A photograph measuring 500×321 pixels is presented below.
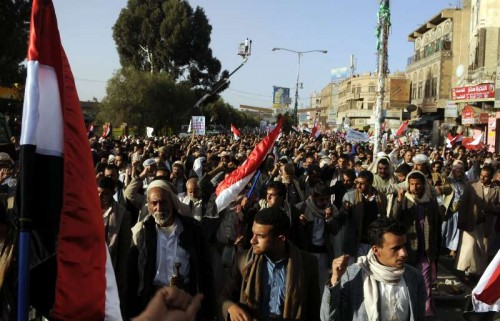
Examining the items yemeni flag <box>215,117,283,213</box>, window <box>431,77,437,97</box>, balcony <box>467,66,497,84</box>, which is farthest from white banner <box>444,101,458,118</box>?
yemeni flag <box>215,117,283,213</box>

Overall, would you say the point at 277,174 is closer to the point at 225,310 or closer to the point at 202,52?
the point at 225,310

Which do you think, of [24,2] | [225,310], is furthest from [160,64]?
[225,310]

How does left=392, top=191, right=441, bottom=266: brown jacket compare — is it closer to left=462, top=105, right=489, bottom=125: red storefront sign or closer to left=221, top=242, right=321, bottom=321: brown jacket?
left=221, top=242, right=321, bottom=321: brown jacket

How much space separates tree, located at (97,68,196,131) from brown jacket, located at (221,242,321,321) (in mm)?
35123

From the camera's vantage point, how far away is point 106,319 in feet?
6.74

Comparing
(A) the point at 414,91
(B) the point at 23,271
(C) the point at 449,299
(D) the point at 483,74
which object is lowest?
(C) the point at 449,299

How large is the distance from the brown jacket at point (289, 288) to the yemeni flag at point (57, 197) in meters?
1.26

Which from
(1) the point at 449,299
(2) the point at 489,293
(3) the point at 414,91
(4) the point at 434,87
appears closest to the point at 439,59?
(4) the point at 434,87

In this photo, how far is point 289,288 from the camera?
317 cm

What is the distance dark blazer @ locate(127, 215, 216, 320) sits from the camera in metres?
3.78

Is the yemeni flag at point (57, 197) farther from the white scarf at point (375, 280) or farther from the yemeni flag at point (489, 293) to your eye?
the yemeni flag at point (489, 293)

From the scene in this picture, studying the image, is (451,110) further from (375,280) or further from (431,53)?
(375,280)

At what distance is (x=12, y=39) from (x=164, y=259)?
25.7 metres

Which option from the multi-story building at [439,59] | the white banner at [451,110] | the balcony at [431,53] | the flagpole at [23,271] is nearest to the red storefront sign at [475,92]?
the white banner at [451,110]
